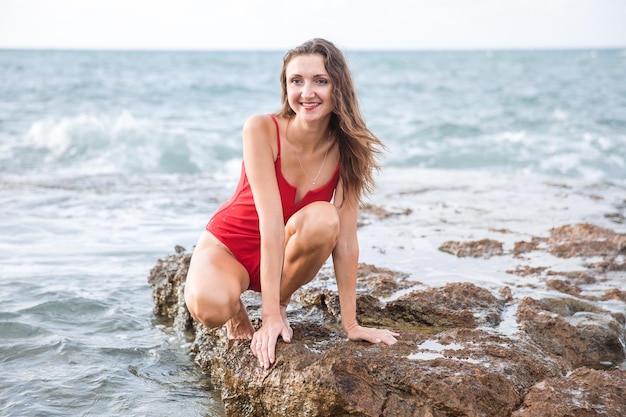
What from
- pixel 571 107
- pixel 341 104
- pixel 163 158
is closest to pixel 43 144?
pixel 163 158

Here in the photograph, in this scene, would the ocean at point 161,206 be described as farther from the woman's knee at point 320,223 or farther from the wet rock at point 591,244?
the woman's knee at point 320,223

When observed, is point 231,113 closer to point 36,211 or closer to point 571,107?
point 571,107

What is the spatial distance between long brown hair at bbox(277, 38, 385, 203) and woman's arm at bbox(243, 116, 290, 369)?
0.24 meters

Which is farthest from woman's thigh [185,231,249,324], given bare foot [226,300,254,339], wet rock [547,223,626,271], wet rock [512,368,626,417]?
wet rock [547,223,626,271]

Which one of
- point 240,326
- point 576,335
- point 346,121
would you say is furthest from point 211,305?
point 576,335

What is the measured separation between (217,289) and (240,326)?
0.33 meters

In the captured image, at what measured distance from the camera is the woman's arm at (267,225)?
3.35 meters

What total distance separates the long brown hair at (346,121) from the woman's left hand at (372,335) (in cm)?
69

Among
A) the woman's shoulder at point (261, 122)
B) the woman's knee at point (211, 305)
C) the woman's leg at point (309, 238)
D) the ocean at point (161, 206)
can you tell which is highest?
the woman's shoulder at point (261, 122)

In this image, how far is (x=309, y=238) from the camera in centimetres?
351

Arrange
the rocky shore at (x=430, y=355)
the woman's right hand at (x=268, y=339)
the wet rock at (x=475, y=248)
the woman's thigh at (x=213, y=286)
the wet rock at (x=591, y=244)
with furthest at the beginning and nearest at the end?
the wet rock at (x=475, y=248), the wet rock at (x=591, y=244), the woman's thigh at (x=213, y=286), the woman's right hand at (x=268, y=339), the rocky shore at (x=430, y=355)

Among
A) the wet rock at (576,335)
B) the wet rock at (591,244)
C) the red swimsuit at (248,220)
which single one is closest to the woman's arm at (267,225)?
the red swimsuit at (248,220)

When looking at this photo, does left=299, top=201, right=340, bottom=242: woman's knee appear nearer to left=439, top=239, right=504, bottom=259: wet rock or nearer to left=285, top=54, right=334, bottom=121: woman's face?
left=285, top=54, right=334, bottom=121: woman's face

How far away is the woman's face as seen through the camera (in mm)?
3523
